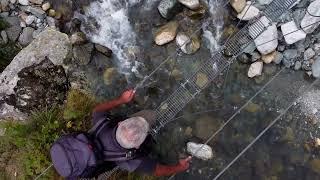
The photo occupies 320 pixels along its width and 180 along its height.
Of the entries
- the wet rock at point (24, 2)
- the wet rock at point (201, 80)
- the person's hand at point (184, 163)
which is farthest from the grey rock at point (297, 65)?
the wet rock at point (24, 2)

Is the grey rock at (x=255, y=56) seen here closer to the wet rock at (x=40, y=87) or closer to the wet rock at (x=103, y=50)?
the wet rock at (x=103, y=50)

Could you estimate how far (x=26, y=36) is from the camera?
6.80 metres

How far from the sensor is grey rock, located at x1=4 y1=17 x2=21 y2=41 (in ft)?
22.3

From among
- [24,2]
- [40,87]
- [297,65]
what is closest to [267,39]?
[297,65]

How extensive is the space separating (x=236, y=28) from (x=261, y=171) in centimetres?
192

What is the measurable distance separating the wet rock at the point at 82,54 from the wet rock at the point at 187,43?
124cm

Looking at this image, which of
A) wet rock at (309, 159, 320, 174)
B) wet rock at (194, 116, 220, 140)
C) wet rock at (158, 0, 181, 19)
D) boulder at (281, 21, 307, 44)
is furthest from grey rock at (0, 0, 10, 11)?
wet rock at (309, 159, 320, 174)

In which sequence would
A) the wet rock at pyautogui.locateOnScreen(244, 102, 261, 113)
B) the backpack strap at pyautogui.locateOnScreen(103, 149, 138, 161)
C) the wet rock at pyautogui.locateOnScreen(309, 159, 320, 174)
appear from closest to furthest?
the backpack strap at pyautogui.locateOnScreen(103, 149, 138, 161)
the wet rock at pyautogui.locateOnScreen(309, 159, 320, 174)
the wet rock at pyautogui.locateOnScreen(244, 102, 261, 113)

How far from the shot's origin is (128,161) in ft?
16.0

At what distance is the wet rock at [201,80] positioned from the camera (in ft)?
20.3

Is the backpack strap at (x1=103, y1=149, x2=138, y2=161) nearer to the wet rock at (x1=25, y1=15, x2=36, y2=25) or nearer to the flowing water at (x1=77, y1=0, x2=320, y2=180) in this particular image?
the flowing water at (x1=77, y1=0, x2=320, y2=180)

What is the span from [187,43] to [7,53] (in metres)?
2.68

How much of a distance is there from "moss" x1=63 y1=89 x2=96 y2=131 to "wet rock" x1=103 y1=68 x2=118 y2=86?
37 centimetres

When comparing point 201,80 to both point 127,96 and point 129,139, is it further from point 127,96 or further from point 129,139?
point 129,139
